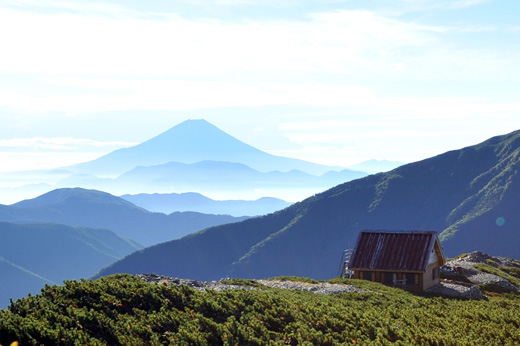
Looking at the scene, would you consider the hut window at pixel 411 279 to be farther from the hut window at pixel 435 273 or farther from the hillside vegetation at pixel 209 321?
the hillside vegetation at pixel 209 321

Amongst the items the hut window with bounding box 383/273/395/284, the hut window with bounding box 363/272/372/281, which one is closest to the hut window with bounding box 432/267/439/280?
the hut window with bounding box 383/273/395/284

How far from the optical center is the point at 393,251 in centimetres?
6072

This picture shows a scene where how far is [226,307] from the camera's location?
92.7 ft

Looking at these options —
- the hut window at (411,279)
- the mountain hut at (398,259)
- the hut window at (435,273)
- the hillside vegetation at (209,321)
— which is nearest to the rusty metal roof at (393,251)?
the mountain hut at (398,259)

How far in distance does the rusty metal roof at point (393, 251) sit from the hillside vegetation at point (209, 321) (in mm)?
27056

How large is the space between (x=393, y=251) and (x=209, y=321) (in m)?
39.5

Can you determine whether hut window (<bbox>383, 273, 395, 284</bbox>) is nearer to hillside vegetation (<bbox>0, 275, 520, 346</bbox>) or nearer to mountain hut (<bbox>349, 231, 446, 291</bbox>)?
mountain hut (<bbox>349, 231, 446, 291</bbox>)

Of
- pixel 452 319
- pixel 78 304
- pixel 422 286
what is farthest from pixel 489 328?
pixel 422 286

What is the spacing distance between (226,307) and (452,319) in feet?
37.2

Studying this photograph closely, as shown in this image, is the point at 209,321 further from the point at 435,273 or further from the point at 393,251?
the point at 435,273

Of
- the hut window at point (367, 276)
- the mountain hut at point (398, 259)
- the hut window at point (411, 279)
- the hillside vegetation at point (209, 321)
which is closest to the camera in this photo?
the hillside vegetation at point (209, 321)

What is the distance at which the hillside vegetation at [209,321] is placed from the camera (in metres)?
22.2

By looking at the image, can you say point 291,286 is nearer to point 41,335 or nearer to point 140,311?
point 140,311

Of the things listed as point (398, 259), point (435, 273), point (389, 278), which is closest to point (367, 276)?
point (389, 278)
